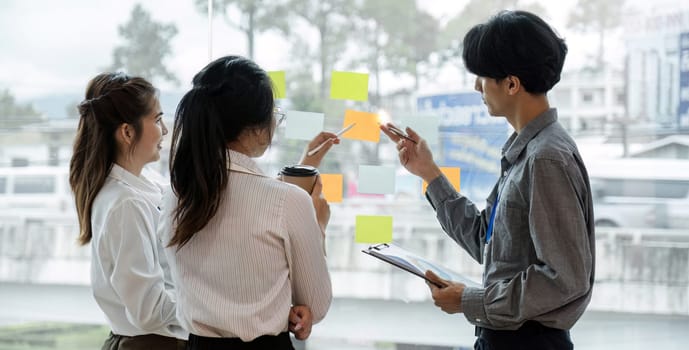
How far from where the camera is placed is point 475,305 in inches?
56.9

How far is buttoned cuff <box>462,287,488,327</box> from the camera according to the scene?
144 centimetres

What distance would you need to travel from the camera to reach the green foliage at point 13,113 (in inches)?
108

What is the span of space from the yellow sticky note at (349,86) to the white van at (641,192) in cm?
76

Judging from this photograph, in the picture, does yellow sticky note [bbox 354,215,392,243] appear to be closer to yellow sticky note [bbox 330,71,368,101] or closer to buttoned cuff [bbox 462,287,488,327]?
yellow sticky note [bbox 330,71,368,101]

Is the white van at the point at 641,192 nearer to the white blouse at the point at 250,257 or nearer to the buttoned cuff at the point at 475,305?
the buttoned cuff at the point at 475,305

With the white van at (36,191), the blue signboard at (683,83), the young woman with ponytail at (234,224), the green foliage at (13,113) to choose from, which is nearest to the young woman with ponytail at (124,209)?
the young woman with ponytail at (234,224)

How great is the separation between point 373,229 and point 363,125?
0.32 metres

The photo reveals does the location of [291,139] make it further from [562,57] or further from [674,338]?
[674,338]

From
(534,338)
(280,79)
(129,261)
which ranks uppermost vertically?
(280,79)

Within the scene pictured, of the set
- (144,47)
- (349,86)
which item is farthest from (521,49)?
(144,47)

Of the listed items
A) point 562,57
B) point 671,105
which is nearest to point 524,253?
point 562,57

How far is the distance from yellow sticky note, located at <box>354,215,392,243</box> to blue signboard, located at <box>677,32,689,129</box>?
3.16 feet

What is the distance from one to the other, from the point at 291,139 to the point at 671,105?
3.96 ft

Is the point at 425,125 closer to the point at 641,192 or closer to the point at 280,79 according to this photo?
the point at 280,79
